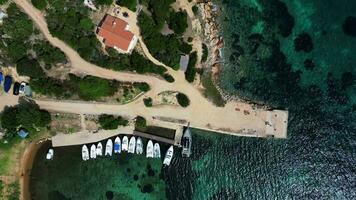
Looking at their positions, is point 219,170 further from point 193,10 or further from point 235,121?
point 193,10

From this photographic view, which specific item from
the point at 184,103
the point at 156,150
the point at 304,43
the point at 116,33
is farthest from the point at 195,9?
the point at 156,150

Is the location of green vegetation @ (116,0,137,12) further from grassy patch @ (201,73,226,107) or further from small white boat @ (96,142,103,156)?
small white boat @ (96,142,103,156)

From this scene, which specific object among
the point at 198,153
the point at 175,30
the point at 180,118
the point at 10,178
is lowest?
the point at 10,178

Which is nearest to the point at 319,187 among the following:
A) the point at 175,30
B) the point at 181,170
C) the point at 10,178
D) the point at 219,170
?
the point at 219,170

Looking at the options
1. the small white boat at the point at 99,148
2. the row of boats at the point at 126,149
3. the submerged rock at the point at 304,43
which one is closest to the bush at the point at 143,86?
the row of boats at the point at 126,149

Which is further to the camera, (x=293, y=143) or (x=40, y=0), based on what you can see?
(x=293, y=143)

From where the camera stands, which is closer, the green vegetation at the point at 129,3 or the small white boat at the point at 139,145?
the green vegetation at the point at 129,3

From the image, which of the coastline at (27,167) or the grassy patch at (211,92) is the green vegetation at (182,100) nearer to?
the grassy patch at (211,92)
